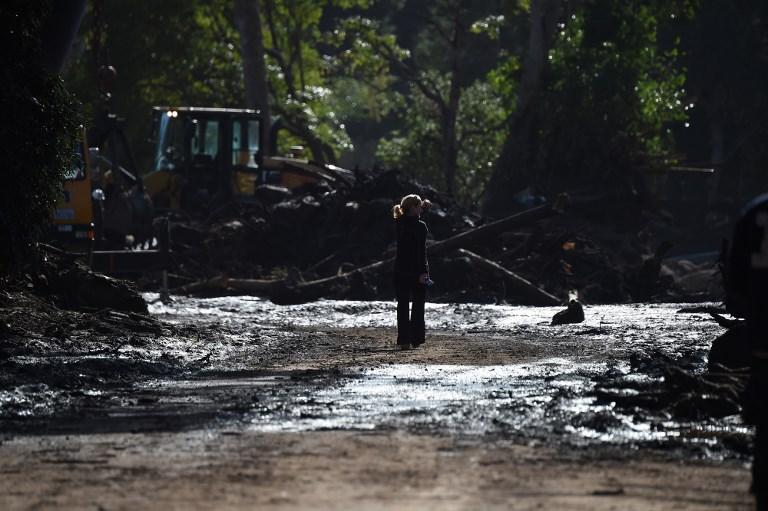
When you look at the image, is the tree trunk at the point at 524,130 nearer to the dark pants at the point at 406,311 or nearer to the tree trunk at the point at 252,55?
the tree trunk at the point at 252,55

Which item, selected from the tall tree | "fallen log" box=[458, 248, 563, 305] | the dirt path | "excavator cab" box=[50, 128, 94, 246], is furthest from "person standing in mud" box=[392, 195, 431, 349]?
the tall tree

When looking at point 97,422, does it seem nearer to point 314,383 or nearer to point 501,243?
point 314,383

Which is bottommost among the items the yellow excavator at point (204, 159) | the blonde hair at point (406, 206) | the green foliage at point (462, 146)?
the blonde hair at point (406, 206)

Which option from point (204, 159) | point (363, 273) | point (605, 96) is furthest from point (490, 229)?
point (605, 96)

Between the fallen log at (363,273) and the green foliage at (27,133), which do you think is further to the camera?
the fallen log at (363,273)

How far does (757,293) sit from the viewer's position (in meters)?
7.96

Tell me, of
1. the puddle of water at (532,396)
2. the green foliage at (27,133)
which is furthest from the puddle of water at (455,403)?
the green foliage at (27,133)

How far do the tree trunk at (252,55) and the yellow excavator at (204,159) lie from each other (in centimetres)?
1253

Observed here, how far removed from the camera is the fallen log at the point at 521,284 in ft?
90.1

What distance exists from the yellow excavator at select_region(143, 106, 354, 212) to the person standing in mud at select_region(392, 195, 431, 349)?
17.4m

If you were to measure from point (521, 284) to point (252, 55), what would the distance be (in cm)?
2394

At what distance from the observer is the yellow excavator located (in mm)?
36656

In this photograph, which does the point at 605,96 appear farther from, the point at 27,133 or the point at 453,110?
the point at 27,133

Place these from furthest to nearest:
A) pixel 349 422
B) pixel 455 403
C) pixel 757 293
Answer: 1. pixel 455 403
2. pixel 349 422
3. pixel 757 293
